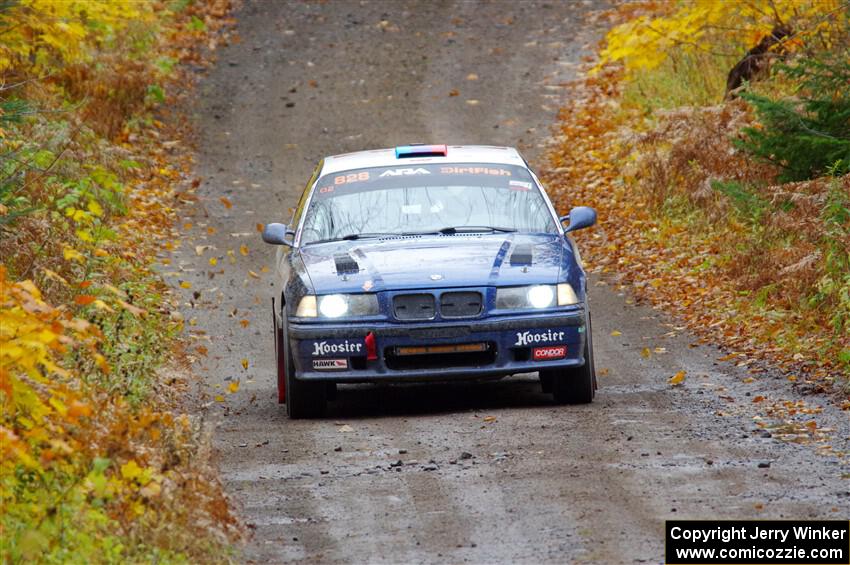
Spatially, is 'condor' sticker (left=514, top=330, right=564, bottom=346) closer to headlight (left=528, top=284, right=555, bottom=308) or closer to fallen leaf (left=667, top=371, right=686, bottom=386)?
headlight (left=528, top=284, right=555, bottom=308)

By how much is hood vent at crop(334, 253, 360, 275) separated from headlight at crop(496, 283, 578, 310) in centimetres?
100

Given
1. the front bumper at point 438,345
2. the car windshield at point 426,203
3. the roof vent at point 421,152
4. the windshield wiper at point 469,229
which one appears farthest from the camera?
the roof vent at point 421,152

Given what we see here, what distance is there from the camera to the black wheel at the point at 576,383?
32.4 ft

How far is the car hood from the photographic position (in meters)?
9.61

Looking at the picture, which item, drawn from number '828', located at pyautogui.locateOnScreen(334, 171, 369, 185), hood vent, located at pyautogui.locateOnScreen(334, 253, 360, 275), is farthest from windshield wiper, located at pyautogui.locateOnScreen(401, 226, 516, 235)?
number '828', located at pyautogui.locateOnScreen(334, 171, 369, 185)

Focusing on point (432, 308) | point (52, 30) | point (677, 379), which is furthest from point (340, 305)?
point (52, 30)

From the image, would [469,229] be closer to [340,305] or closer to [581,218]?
[581,218]

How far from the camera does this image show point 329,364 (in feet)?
31.5

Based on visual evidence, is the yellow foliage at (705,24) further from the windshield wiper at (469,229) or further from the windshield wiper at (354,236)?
the windshield wiper at (354,236)

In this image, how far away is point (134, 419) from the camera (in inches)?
299

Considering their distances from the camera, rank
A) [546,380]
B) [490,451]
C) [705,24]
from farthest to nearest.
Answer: [705,24] → [546,380] → [490,451]

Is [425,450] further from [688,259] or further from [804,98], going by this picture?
[688,259]

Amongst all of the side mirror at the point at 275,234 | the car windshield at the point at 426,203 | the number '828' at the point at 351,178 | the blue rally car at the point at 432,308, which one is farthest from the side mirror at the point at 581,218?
the side mirror at the point at 275,234

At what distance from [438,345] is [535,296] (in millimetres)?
723
